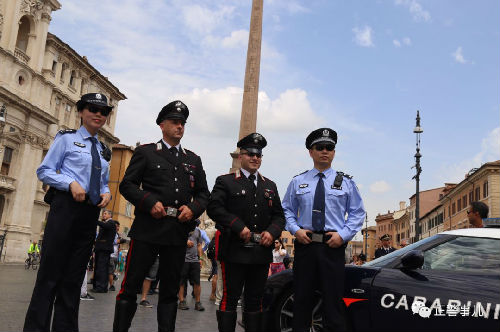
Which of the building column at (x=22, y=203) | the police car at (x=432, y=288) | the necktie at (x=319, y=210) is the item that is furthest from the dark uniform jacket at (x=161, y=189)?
the building column at (x=22, y=203)

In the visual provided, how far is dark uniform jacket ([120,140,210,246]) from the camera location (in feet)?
12.9

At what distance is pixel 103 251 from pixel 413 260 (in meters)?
8.75

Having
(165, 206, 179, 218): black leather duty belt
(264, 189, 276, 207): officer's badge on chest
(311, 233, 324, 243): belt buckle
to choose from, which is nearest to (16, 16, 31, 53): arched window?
(264, 189, 276, 207): officer's badge on chest

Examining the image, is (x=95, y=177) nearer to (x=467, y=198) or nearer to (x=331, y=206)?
(x=331, y=206)

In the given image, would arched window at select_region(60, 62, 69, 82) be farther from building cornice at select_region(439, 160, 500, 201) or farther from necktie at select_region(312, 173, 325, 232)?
necktie at select_region(312, 173, 325, 232)

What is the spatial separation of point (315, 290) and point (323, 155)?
123 centimetres

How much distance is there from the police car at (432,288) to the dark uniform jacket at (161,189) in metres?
1.42

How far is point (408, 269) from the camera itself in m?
4.05

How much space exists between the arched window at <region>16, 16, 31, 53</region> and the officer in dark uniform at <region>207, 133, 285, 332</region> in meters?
37.2

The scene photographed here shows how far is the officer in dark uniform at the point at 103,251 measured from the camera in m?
11.0

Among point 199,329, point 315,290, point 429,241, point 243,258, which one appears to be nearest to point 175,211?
point 243,258

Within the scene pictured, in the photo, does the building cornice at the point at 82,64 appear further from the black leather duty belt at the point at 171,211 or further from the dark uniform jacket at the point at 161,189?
the black leather duty belt at the point at 171,211

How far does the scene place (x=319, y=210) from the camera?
4.26m

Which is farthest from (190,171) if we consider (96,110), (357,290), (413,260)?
(413,260)
